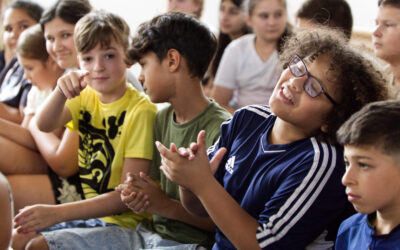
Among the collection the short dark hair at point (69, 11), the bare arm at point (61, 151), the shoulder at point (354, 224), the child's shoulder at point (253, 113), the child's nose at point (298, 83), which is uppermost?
the short dark hair at point (69, 11)

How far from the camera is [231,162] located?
132cm

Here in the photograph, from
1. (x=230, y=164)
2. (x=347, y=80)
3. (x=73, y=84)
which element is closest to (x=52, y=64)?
(x=73, y=84)

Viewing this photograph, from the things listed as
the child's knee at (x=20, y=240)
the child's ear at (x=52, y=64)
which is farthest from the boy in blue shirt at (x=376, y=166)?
the child's ear at (x=52, y=64)

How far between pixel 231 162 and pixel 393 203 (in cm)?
45

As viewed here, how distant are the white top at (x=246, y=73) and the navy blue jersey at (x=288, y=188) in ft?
4.60

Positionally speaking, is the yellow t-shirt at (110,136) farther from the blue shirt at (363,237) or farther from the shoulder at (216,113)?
the blue shirt at (363,237)

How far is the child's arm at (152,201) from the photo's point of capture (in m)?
1.41

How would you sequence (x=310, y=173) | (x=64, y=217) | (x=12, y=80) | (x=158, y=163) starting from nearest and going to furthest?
(x=310, y=173), (x=64, y=217), (x=158, y=163), (x=12, y=80)

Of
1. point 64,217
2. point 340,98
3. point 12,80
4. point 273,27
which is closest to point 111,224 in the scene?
point 64,217

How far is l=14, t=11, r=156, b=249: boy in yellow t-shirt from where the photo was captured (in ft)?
5.12

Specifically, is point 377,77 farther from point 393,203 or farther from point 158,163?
point 158,163

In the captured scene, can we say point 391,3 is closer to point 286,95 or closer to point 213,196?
point 286,95

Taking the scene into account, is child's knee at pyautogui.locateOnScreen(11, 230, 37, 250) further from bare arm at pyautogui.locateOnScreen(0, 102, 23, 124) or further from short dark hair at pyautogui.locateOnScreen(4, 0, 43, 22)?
short dark hair at pyautogui.locateOnScreen(4, 0, 43, 22)

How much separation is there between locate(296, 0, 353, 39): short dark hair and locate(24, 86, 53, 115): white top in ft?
3.98
